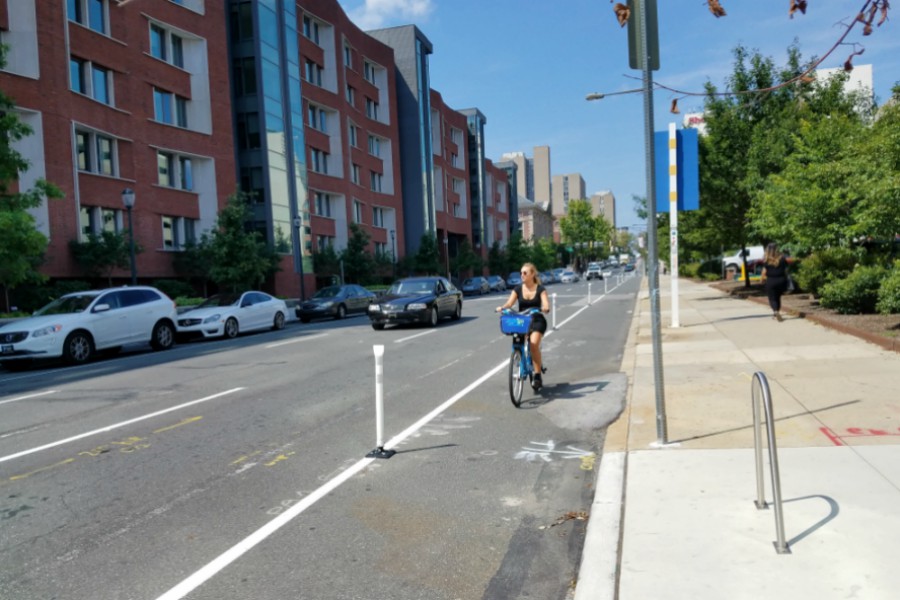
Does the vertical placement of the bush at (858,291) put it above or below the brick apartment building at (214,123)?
below

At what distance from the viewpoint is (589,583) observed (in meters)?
3.54

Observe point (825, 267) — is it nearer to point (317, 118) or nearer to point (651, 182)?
point (651, 182)

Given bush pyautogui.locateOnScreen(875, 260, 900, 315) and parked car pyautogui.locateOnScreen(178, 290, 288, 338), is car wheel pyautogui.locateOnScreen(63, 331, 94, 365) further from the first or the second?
bush pyautogui.locateOnScreen(875, 260, 900, 315)

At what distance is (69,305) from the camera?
52.5 ft

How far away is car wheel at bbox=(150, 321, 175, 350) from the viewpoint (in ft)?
57.0

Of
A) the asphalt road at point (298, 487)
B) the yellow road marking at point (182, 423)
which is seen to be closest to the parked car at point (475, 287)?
the asphalt road at point (298, 487)

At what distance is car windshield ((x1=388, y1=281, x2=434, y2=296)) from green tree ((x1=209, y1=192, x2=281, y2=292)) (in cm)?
1104

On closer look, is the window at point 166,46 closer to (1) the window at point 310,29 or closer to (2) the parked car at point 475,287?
(1) the window at point 310,29

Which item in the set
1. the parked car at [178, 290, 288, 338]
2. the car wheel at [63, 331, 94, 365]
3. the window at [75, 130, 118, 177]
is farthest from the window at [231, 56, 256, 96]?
the car wheel at [63, 331, 94, 365]

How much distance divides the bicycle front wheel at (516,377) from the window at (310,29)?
40617 millimetres

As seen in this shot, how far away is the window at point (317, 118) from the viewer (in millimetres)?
44625

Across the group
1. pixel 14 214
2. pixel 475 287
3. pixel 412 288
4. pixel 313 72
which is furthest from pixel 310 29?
pixel 14 214

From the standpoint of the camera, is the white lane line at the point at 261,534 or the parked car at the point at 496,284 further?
the parked car at the point at 496,284

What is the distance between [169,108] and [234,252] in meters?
8.15
